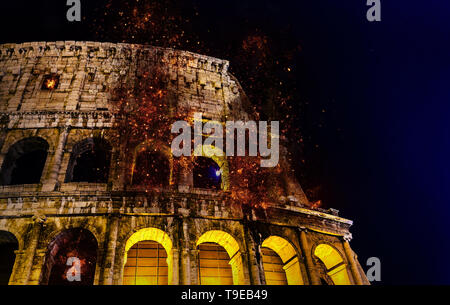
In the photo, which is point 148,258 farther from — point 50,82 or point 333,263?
point 50,82

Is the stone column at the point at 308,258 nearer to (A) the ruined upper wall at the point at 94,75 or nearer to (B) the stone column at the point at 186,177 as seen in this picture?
(B) the stone column at the point at 186,177

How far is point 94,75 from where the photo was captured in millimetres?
16172

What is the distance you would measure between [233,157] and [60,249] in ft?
27.1

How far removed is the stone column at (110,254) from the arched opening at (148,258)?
1.84ft

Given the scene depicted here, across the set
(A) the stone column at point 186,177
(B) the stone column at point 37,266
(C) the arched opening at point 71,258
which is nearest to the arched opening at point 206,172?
(A) the stone column at point 186,177

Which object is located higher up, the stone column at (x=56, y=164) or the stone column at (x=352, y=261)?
the stone column at (x=56, y=164)

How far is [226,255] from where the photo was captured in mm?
13500

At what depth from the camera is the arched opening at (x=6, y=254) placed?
1177 cm

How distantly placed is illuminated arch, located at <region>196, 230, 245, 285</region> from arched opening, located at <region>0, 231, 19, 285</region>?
7145 millimetres

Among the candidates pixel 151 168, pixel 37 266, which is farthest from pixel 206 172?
pixel 37 266

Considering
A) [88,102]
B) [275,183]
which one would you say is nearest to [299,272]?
[275,183]

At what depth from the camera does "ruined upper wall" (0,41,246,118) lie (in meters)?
15.2

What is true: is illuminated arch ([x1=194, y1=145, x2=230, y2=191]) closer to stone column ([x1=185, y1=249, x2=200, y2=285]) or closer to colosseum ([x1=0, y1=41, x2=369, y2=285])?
colosseum ([x1=0, y1=41, x2=369, y2=285])

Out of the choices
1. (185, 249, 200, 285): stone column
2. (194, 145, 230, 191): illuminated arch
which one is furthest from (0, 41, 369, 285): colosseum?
(194, 145, 230, 191): illuminated arch
